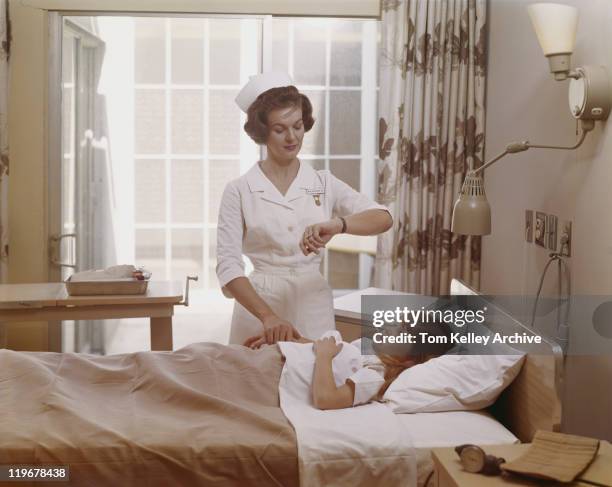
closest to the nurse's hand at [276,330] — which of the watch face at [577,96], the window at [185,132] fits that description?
the watch face at [577,96]

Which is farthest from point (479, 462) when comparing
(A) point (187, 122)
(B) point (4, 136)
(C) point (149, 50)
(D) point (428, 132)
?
(C) point (149, 50)

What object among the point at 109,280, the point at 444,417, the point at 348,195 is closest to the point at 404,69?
the point at 348,195

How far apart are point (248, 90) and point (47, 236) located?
1.58 m

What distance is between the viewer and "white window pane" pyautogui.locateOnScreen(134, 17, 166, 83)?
437 cm

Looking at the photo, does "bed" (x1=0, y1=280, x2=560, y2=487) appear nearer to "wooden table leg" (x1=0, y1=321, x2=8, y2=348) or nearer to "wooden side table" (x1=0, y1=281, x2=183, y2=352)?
"wooden side table" (x1=0, y1=281, x2=183, y2=352)

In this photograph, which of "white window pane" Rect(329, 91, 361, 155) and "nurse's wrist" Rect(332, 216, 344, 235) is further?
"white window pane" Rect(329, 91, 361, 155)

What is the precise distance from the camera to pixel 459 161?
12.5ft

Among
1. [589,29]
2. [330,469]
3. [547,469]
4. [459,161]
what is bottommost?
[330,469]

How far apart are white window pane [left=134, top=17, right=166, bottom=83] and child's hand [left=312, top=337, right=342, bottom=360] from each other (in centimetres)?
246

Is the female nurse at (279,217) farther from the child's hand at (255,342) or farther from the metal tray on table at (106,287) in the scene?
the metal tray on table at (106,287)

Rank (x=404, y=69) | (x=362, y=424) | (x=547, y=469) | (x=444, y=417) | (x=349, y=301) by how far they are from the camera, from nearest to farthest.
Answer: (x=547, y=469), (x=362, y=424), (x=444, y=417), (x=349, y=301), (x=404, y=69)

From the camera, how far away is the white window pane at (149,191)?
4512 millimetres

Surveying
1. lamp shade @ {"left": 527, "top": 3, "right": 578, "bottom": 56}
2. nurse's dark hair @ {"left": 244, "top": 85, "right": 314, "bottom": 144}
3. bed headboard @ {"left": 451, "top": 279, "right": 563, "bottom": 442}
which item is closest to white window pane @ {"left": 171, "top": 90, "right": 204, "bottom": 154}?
nurse's dark hair @ {"left": 244, "top": 85, "right": 314, "bottom": 144}

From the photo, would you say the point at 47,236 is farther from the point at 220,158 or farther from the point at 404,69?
the point at 404,69
